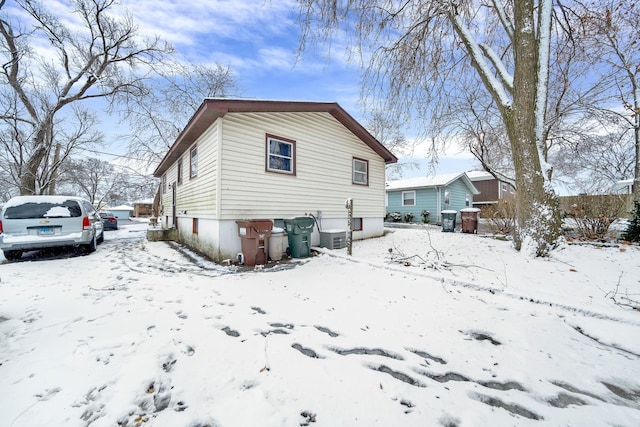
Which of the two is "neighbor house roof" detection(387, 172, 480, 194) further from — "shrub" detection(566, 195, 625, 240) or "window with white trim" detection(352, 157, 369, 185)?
"shrub" detection(566, 195, 625, 240)

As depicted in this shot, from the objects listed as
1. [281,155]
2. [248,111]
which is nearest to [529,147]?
[281,155]

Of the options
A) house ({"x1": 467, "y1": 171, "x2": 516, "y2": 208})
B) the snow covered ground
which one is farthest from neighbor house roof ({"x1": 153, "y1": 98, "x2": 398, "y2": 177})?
house ({"x1": 467, "y1": 171, "x2": 516, "y2": 208})

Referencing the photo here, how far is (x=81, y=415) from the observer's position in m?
1.70

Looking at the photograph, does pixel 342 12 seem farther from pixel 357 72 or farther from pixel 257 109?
pixel 257 109

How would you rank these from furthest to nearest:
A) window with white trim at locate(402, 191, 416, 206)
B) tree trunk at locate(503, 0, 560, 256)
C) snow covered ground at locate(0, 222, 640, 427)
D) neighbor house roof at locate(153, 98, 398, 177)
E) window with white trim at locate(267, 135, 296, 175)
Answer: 1. window with white trim at locate(402, 191, 416, 206)
2. window with white trim at locate(267, 135, 296, 175)
3. neighbor house roof at locate(153, 98, 398, 177)
4. tree trunk at locate(503, 0, 560, 256)
5. snow covered ground at locate(0, 222, 640, 427)

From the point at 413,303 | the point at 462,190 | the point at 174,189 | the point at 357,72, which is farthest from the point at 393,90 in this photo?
the point at 462,190

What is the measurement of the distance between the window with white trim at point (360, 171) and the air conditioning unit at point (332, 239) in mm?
2725

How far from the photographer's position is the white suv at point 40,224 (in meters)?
6.30

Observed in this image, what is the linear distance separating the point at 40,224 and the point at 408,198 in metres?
20.7

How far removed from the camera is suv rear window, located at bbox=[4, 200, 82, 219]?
6.35 meters

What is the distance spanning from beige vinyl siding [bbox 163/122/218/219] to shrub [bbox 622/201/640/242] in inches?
438

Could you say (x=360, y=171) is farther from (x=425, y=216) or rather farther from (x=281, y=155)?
(x=425, y=216)

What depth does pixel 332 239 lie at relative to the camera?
800 centimetres

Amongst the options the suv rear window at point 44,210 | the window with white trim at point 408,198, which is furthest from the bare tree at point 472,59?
the window with white trim at point 408,198
